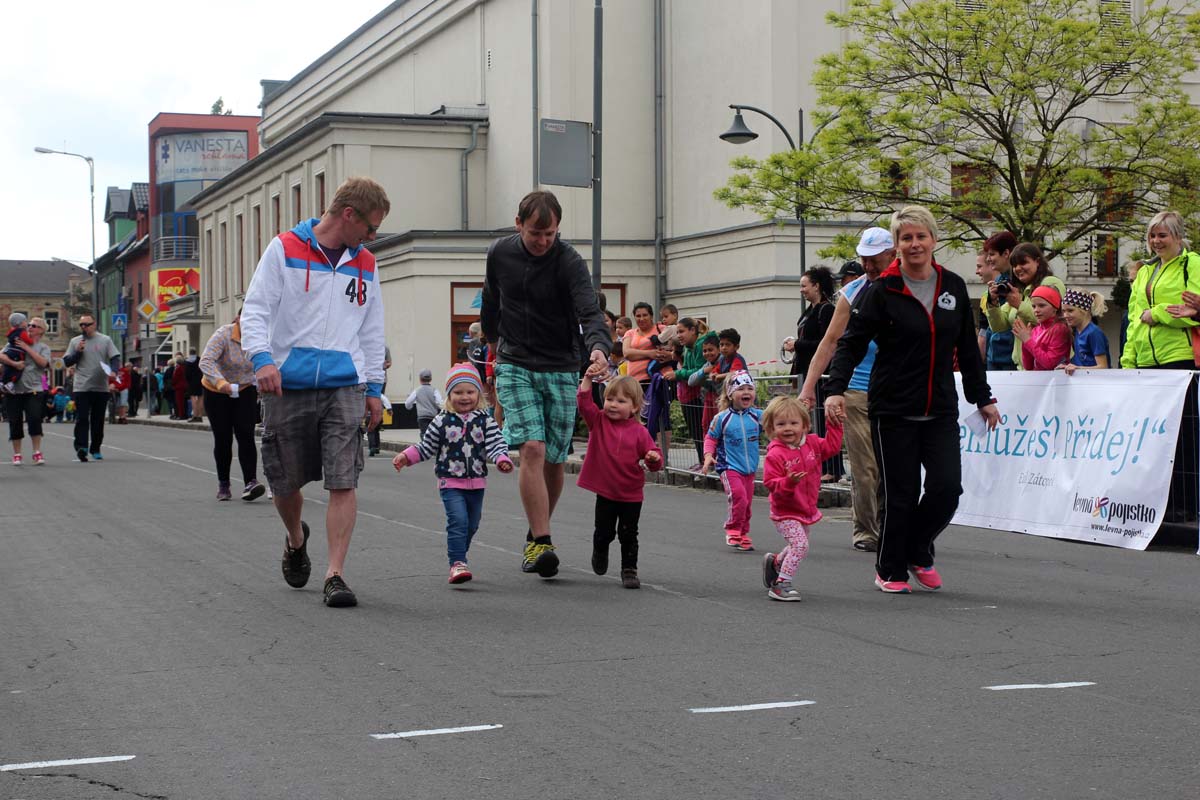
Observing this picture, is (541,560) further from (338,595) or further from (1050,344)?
(1050,344)

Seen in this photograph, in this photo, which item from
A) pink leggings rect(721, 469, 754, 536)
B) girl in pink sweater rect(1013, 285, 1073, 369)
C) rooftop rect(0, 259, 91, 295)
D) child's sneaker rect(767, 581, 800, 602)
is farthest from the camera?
rooftop rect(0, 259, 91, 295)

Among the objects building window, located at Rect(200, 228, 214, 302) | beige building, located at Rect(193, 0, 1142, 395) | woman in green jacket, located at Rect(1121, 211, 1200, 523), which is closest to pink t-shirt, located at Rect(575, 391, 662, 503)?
woman in green jacket, located at Rect(1121, 211, 1200, 523)

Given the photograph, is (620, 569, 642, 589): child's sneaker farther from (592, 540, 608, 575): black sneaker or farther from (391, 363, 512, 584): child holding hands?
(391, 363, 512, 584): child holding hands

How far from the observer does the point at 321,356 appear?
306 inches

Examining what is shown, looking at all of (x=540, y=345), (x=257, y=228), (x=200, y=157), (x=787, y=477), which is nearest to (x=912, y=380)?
(x=787, y=477)

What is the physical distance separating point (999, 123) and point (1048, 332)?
50.1ft

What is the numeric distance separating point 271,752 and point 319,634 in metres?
2.12

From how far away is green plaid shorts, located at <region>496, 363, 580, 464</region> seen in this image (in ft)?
28.1

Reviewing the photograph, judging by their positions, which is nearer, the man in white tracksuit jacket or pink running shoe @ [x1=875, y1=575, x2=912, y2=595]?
the man in white tracksuit jacket

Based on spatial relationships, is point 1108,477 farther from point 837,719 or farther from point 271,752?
point 271,752

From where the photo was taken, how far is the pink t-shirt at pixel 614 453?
8492 mm

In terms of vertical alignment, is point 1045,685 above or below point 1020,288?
below

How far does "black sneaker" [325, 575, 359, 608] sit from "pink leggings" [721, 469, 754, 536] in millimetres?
3644

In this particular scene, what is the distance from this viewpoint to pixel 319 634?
23.0 ft
